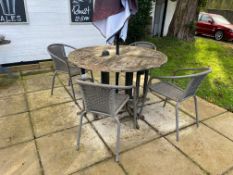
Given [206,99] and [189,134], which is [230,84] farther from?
[189,134]

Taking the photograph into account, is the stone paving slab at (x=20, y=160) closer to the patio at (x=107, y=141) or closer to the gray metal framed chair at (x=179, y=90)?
the patio at (x=107, y=141)

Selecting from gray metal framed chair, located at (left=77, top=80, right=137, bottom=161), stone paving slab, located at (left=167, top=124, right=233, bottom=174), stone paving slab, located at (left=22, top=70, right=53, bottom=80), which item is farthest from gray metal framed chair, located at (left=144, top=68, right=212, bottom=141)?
stone paving slab, located at (left=22, top=70, right=53, bottom=80)

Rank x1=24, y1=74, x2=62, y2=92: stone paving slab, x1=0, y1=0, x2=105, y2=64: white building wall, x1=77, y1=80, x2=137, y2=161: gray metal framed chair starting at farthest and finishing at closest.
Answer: x1=0, y1=0, x2=105, y2=64: white building wall < x1=24, y1=74, x2=62, y2=92: stone paving slab < x1=77, y1=80, x2=137, y2=161: gray metal framed chair

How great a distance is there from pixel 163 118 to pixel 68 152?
4.51ft

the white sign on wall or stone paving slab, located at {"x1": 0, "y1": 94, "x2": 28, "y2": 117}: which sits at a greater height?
the white sign on wall

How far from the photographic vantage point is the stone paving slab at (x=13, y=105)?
285 cm

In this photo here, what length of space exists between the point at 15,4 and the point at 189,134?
14.1 feet

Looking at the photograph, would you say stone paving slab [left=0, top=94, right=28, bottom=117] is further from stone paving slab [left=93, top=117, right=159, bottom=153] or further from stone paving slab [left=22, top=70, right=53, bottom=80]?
stone paving slab [left=93, top=117, right=159, bottom=153]

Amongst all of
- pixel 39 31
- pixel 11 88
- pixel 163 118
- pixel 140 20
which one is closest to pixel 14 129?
pixel 11 88

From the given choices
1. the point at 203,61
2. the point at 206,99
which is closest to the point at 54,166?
the point at 206,99

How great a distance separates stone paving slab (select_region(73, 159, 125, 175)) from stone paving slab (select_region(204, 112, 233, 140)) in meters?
1.46

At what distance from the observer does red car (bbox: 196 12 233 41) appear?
28.6 feet

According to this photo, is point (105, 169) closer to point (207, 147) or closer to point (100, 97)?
point (100, 97)

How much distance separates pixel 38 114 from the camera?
278 centimetres
